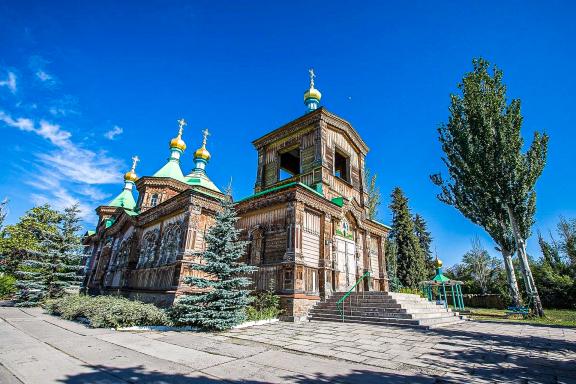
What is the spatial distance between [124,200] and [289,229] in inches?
1075

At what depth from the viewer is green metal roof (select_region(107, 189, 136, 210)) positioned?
32.1 m

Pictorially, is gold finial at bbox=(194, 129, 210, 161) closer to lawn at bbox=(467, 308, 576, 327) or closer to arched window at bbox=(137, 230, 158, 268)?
arched window at bbox=(137, 230, 158, 268)

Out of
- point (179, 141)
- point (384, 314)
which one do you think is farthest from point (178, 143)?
point (384, 314)

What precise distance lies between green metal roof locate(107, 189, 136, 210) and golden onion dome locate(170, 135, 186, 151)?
33.0ft

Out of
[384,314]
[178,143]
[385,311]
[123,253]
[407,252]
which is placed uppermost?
[178,143]

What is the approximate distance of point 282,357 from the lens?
570cm

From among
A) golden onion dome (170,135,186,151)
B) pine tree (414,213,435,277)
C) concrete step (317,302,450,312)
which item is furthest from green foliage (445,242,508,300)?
golden onion dome (170,135,186,151)

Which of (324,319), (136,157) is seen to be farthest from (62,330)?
(136,157)

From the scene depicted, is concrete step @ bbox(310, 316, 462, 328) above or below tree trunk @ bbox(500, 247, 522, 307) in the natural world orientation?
below

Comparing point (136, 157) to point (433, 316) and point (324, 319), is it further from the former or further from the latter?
point (433, 316)

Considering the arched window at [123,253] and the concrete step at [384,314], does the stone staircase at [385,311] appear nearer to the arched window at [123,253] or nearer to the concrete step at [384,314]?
the concrete step at [384,314]

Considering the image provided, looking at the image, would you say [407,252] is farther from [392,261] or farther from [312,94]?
[312,94]

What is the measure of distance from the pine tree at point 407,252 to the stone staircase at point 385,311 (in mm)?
17572

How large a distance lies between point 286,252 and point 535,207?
15.1m
